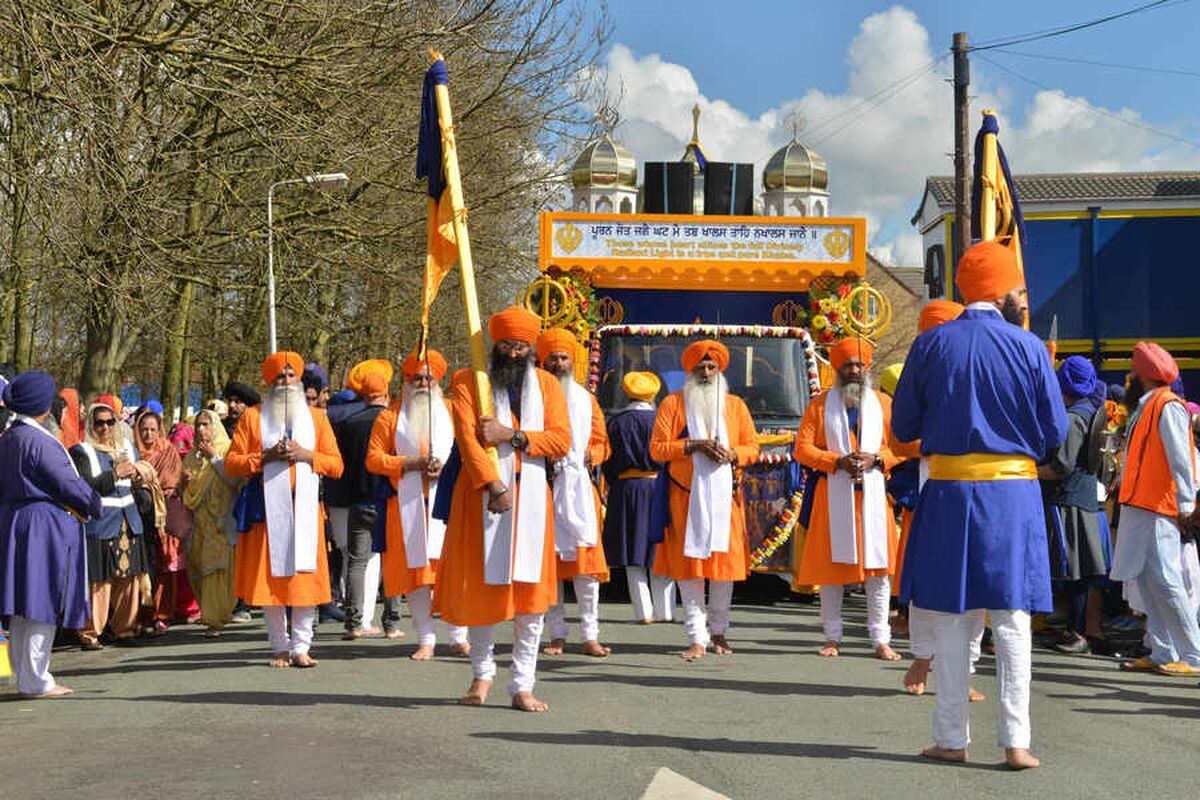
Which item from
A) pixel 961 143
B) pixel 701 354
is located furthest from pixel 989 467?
pixel 961 143

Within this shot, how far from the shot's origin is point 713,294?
16.7m

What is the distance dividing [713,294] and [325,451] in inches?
244

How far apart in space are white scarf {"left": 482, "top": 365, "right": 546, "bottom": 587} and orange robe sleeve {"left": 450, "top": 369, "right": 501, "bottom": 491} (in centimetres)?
17

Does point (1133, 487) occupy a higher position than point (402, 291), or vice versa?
point (402, 291)

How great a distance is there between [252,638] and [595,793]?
6.69 m

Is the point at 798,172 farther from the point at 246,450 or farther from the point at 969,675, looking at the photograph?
the point at 969,675

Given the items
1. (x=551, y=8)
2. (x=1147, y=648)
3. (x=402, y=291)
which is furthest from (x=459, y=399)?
(x=402, y=291)

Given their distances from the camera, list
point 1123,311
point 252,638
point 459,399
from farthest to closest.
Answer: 1. point 1123,311
2. point 252,638
3. point 459,399

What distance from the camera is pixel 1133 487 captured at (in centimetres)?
1120

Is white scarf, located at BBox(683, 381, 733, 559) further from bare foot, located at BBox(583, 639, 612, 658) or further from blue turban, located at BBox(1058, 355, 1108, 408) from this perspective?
blue turban, located at BBox(1058, 355, 1108, 408)

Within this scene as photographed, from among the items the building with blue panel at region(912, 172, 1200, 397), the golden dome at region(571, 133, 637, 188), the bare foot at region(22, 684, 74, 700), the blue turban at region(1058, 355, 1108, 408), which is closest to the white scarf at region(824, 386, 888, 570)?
the blue turban at region(1058, 355, 1108, 408)

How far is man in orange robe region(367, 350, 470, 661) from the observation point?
1142 cm

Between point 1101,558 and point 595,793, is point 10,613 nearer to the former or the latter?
point 595,793

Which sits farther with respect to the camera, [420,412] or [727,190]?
[727,190]
